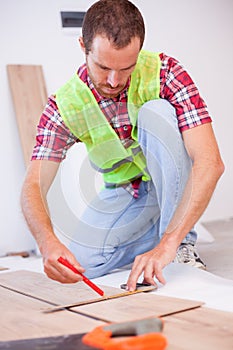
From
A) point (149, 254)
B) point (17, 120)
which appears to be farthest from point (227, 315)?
point (17, 120)

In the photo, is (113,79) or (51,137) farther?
(51,137)

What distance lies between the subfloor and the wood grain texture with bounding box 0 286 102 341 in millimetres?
878

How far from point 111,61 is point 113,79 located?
0.07m

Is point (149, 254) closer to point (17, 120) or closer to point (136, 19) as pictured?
point (136, 19)

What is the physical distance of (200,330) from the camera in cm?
136

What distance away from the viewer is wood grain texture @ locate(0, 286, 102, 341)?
1434 millimetres

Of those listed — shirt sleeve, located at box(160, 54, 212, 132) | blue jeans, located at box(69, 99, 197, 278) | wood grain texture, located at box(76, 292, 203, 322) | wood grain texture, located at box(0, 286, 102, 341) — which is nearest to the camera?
wood grain texture, located at box(0, 286, 102, 341)

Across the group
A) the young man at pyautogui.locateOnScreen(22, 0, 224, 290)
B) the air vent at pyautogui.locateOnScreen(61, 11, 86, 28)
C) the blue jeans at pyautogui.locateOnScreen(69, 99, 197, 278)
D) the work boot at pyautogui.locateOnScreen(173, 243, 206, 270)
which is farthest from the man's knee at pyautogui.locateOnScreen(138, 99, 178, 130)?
the air vent at pyautogui.locateOnScreen(61, 11, 86, 28)

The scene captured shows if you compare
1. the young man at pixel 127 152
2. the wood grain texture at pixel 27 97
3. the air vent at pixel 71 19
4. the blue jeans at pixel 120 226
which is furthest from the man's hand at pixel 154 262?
the air vent at pixel 71 19

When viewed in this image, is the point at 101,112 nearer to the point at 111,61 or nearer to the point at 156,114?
the point at 156,114

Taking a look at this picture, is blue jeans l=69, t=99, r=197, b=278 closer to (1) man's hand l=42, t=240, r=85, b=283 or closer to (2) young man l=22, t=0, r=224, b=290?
(2) young man l=22, t=0, r=224, b=290

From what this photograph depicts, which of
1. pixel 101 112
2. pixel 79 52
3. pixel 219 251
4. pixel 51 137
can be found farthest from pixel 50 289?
pixel 79 52

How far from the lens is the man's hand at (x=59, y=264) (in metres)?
1.74

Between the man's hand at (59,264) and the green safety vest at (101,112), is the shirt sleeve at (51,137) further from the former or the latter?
the man's hand at (59,264)
